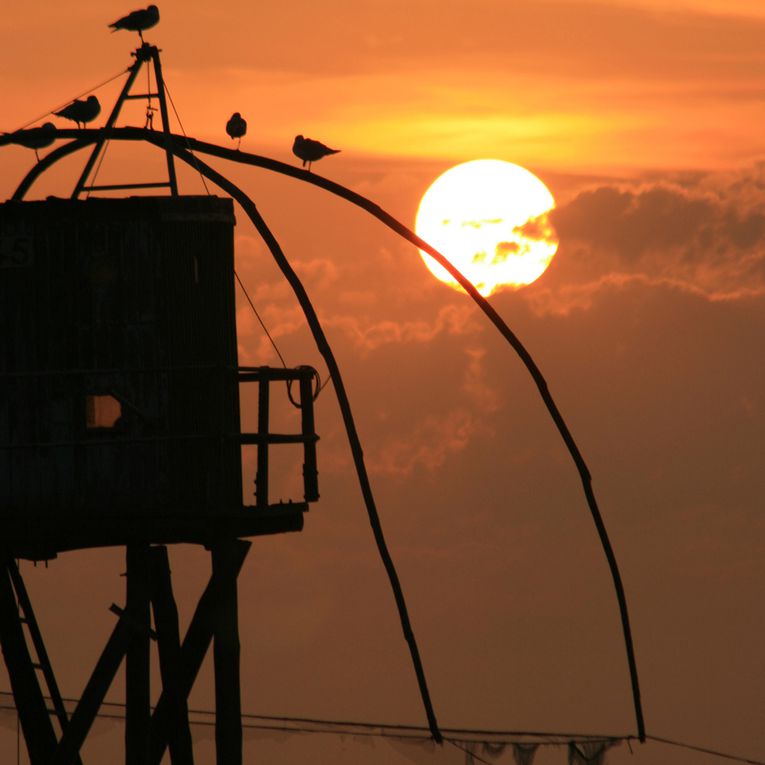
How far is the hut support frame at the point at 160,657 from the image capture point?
19.3m

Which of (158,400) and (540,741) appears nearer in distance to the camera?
(158,400)

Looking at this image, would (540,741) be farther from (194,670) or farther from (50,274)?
(50,274)

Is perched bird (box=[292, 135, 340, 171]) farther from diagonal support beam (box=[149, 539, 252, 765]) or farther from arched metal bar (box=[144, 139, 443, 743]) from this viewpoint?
diagonal support beam (box=[149, 539, 252, 765])

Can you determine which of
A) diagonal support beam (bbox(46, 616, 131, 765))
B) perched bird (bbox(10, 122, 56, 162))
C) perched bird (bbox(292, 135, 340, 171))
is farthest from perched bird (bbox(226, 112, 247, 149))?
diagonal support beam (bbox(46, 616, 131, 765))

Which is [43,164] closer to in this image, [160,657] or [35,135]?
[35,135]

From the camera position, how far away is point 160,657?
66.0 ft

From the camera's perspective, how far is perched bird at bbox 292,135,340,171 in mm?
24156

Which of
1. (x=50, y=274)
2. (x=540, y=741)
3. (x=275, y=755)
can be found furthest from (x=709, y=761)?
(x=50, y=274)

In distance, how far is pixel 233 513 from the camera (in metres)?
19.0

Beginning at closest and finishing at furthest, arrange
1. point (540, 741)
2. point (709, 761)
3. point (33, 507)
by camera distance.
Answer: point (33, 507)
point (709, 761)
point (540, 741)

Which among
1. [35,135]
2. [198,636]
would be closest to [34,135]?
[35,135]

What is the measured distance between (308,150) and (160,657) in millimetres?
8351

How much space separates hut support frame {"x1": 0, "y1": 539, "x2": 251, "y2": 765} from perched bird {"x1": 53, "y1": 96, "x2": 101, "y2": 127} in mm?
7193

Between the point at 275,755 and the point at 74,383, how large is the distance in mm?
9103
